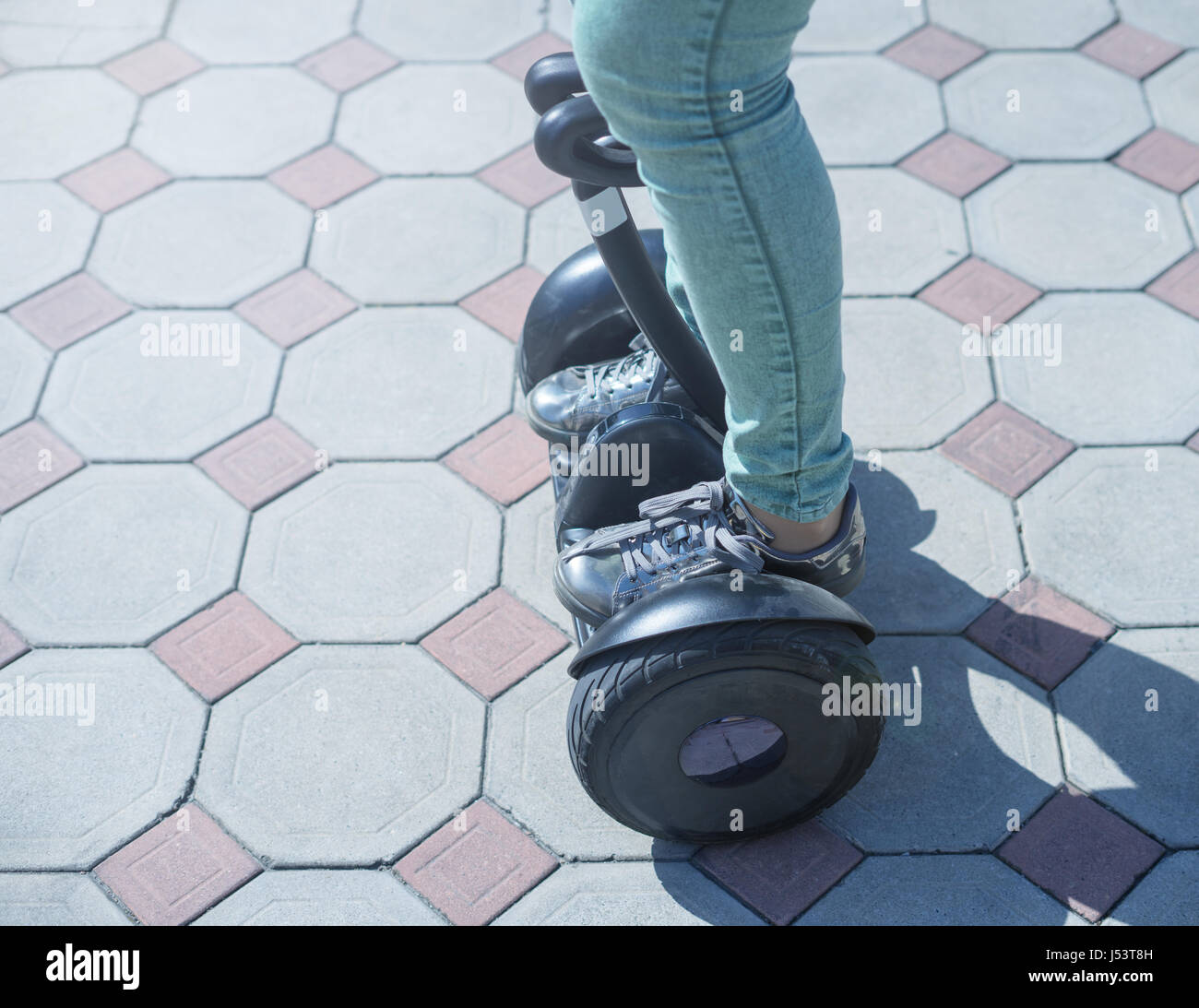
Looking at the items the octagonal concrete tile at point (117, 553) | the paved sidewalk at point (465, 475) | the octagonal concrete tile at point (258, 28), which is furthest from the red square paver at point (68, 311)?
the octagonal concrete tile at point (258, 28)

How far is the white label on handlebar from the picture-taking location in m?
1.76

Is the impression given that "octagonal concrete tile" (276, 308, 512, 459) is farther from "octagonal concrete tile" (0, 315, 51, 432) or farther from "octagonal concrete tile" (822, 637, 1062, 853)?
"octagonal concrete tile" (822, 637, 1062, 853)

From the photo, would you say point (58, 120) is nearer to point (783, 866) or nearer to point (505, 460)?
point (505, 460)

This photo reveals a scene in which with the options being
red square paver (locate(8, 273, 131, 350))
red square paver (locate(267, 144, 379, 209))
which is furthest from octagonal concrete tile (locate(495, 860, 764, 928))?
red square paver (locate(267, 144, 379, 209))

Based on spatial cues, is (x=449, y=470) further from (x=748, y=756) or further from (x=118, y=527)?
(x=748, y=756)

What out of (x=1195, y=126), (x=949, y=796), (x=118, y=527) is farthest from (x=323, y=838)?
(x=1195, y=126)

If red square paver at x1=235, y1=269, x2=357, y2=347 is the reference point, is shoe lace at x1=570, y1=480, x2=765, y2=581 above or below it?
above

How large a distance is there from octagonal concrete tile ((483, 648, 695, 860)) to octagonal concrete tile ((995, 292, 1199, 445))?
1.09 m

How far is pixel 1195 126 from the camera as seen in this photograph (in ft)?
9.24

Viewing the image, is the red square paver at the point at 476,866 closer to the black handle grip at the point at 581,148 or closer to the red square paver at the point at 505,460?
the red square paver at the point at 505,460

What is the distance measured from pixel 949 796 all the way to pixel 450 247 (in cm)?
161

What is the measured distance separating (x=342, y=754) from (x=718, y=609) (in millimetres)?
729

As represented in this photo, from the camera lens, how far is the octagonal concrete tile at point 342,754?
5.68 feet

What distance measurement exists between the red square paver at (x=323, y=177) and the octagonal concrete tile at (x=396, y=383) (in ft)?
1.41
